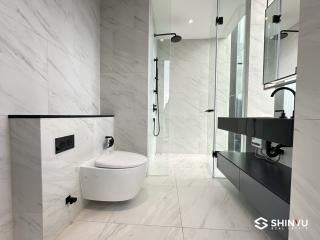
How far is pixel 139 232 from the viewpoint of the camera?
1.32 m

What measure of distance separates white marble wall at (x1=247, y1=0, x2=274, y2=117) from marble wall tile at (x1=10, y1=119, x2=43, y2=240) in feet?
7.27

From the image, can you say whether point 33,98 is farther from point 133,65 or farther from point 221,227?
point 221,227

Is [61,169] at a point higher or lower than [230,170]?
higher

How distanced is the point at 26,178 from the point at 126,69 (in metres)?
1.64

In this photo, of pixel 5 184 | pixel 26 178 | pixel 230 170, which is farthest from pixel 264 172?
pixel 5 184

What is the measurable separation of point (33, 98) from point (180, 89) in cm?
287

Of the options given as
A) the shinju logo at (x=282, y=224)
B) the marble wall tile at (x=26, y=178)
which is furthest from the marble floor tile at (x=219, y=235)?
the marble wall tile at (x=26, y=178)

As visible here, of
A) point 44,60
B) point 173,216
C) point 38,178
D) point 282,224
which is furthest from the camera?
point 173,216

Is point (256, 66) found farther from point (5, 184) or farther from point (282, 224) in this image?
point (5, 184)

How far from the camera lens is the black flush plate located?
125 centimetres

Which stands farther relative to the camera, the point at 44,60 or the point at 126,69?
the point at 126,69

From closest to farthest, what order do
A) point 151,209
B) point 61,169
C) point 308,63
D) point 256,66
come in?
point 308,63 < point 61,169 < point 151,209 < point 256,66

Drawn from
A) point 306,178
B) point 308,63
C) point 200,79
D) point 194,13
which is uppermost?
point 194,13

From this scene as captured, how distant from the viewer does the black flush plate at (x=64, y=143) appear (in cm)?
125
